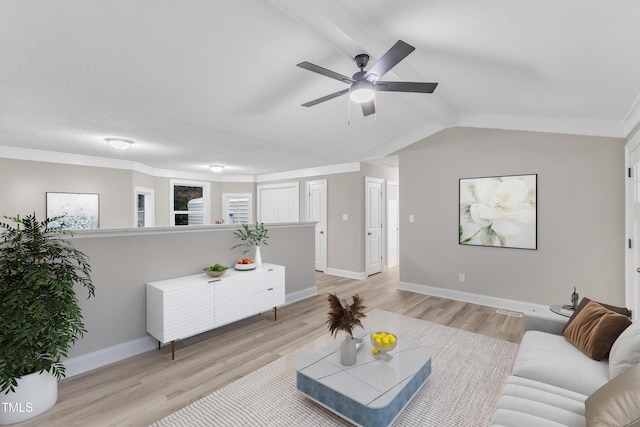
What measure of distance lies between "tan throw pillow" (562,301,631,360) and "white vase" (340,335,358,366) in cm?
152

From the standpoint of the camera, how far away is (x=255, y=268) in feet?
11.6

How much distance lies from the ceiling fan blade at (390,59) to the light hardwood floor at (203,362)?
8.56 feet

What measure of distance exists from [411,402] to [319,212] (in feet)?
15.8

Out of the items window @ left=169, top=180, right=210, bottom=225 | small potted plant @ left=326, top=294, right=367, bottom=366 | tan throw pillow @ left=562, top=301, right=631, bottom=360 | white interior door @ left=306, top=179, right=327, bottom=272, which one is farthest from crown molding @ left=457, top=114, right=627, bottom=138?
window @ left=169, top=180, right=210, bottom=225

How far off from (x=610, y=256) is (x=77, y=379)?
18.4ft

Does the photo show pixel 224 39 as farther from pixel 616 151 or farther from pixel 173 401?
pixel 616 151

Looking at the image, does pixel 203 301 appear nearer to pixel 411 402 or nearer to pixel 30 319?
pixel 30 319

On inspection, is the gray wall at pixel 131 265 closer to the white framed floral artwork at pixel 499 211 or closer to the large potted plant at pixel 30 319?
the large potted plant at pixel 30 319

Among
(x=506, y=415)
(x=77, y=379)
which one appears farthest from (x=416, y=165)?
(x=77, y=379)

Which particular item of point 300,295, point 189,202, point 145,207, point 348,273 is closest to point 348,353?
point 300,295

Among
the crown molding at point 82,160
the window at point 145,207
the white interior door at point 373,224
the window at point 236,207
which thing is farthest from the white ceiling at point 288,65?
the window at point 236,207

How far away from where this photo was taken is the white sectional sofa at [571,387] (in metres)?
1.18

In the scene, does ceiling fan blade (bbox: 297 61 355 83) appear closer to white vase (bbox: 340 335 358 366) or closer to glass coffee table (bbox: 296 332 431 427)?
white vase (bbox: 340 335 358 366)

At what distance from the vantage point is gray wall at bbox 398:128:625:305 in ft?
11.4
